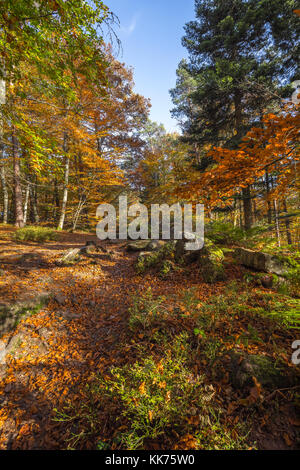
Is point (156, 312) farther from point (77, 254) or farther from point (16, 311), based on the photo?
point (77, 254)

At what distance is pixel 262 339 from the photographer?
2.45 metres

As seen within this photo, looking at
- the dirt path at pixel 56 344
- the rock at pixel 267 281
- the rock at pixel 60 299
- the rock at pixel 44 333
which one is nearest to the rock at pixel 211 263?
the dirt path at pixel 56 344

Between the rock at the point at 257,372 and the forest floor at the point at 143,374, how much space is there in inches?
1.1

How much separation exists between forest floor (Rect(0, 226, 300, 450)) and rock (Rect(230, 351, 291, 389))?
0.09 ft

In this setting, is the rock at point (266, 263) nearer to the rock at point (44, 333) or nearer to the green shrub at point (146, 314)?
the green shrub at point (146, 314)

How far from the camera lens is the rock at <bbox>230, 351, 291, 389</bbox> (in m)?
1.89

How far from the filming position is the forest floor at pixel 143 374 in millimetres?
1692

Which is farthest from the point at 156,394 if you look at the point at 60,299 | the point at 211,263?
the point at 211,263

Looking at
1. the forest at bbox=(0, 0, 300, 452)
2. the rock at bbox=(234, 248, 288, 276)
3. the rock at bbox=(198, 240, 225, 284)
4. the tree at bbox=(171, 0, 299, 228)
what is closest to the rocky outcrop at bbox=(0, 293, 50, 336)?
the forest at bbox=(0, 0, 300, 452)

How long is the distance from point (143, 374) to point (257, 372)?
138cm

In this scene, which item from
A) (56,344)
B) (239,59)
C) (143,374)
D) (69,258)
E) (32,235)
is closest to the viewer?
(143,374)

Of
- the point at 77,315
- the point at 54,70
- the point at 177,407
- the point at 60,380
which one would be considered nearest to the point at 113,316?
the point at 77,315

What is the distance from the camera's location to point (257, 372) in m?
1.99

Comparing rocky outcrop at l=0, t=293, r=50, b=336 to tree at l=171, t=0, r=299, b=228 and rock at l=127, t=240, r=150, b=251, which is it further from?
tree at l=171, t=0, r=299, b=228
